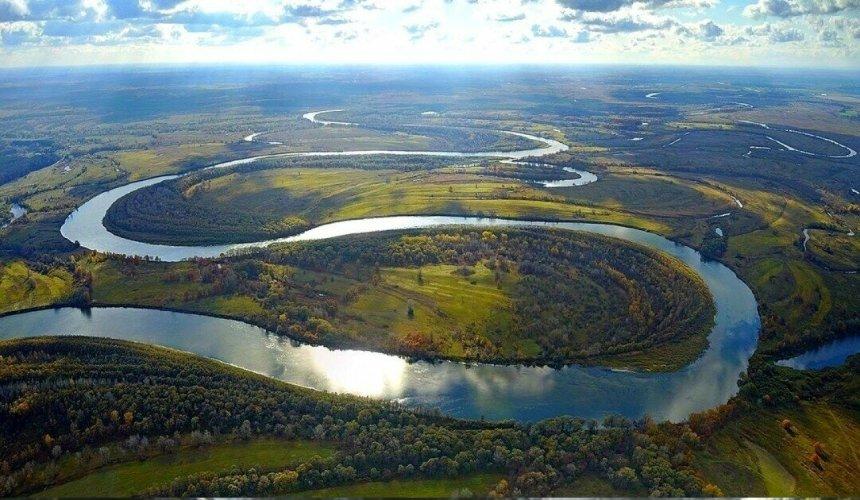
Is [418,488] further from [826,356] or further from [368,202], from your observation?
[368,202]

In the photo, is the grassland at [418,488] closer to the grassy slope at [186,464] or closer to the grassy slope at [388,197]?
the grassy slope at [186,464]

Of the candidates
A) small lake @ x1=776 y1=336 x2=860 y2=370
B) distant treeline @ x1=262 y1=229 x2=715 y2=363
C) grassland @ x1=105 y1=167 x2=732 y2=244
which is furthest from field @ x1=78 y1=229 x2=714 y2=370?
grassland @ x1=105 y1=167 x2=732 y2=244

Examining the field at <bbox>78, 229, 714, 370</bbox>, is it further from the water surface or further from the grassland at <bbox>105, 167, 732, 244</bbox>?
the grassland at <bbox>105, 167, 732, 244</bbox>

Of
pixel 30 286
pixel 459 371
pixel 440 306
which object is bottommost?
pixel 459 371

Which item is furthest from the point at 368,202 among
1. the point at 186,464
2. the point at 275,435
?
the point at 186,464

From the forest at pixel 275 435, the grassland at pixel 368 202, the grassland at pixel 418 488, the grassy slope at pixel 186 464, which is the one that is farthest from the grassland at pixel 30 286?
the grassland at pixel 418 488
